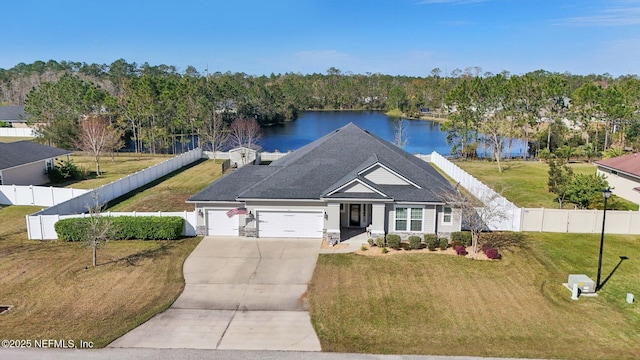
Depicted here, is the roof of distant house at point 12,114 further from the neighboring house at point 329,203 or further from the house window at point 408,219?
the house window at point 408,219

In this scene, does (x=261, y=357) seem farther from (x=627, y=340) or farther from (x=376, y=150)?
(x=376, y=150)

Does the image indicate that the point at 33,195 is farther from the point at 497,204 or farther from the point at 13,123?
the point at 13,123

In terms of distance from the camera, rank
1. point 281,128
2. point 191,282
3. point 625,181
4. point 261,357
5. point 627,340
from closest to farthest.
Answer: point 261,357
point 627,340
point 191,282
point 625,181
point 281,128

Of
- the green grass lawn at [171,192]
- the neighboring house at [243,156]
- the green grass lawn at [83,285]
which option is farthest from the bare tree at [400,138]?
the green grass lawn at [83,285]

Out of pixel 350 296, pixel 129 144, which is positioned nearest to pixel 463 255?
pixel 350 296

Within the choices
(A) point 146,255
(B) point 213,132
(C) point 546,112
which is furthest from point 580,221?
(B) point 213,132
